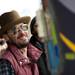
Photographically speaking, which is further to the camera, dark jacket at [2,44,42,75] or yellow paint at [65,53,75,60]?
dark jacket at [2,44,42,75]

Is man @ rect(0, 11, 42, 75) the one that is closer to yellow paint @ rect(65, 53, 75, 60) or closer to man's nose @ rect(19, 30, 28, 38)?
man's nose @ rect(19, 30, 28, 38)

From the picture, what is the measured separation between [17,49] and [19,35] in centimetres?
13

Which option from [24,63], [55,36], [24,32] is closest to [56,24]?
[55,36]

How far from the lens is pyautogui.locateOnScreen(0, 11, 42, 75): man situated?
1703mm

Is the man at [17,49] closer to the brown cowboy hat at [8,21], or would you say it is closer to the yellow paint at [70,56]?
the brown cowboy hat at [8,21]

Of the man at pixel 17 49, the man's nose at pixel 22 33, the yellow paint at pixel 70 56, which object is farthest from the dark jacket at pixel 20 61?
the yellow paint at pixel 70 56

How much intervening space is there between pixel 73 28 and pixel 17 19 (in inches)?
60.4

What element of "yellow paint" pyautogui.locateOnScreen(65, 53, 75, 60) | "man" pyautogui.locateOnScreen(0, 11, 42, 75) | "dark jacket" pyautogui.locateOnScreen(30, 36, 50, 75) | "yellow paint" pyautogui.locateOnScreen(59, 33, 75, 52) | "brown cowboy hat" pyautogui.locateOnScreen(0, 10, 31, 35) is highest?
"yellow paint" pyautogui.locateOnScreen(59, 33, 75, 52)

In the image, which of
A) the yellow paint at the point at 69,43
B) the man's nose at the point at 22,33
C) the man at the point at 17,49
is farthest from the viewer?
the man's nose at the point at 22,33

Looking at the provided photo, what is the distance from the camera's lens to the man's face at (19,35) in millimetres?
1908

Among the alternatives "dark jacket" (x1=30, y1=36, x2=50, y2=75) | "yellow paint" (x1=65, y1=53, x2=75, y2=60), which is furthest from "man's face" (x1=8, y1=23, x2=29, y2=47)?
"yellow paint" (x1=65, y1=53, x2=75, y2=60)

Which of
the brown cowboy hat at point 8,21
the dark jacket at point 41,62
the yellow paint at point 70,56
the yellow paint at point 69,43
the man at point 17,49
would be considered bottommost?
the dark jacket at point 41,62

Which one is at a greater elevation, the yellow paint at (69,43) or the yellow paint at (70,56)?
the yellow paint at (69,43)

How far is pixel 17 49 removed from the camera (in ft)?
6.12
